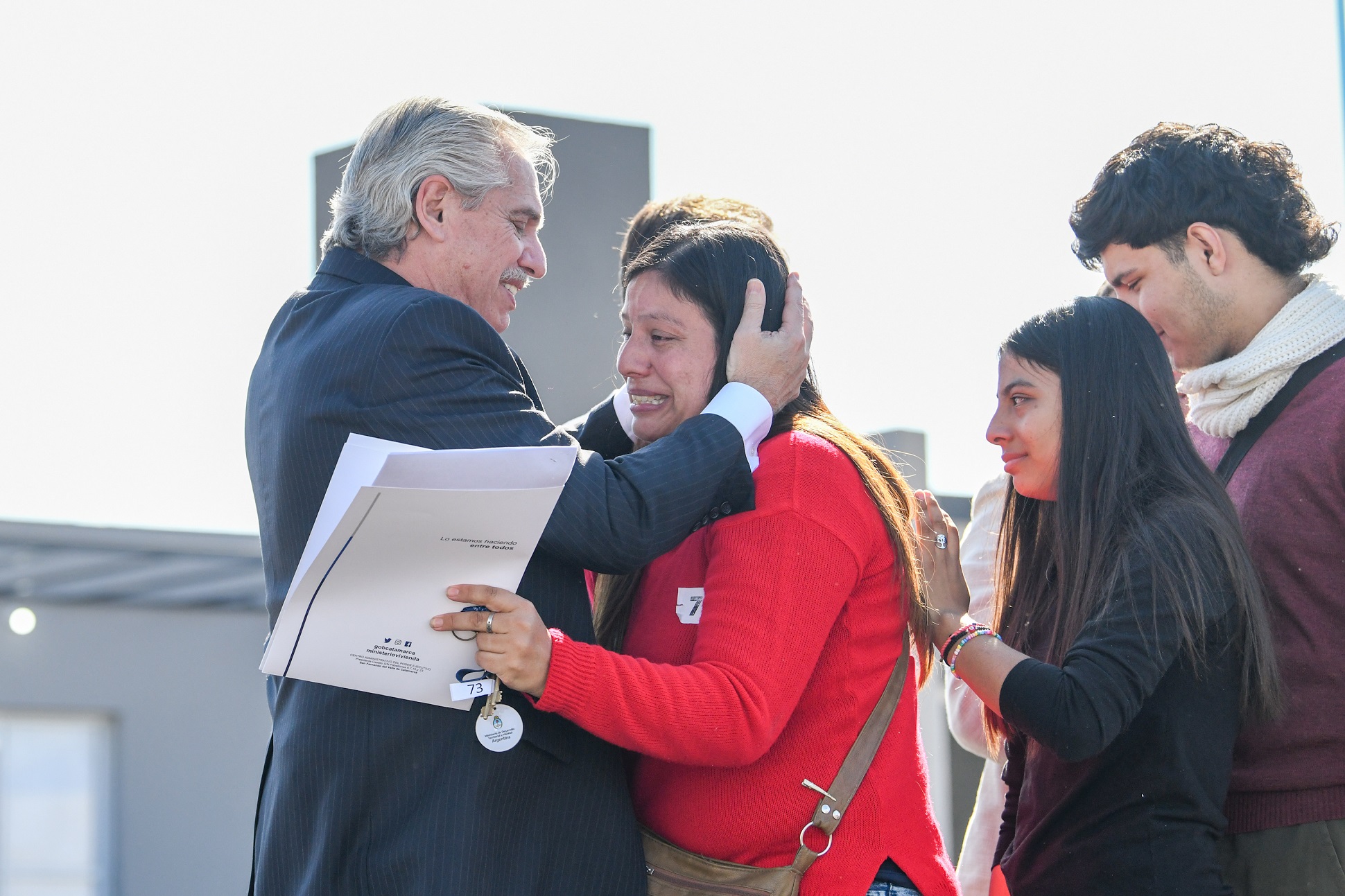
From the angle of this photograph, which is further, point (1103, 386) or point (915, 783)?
point (1103, 386)

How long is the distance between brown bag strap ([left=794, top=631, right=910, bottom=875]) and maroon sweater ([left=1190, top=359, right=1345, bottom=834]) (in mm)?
770

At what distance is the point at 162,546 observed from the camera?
10.9m

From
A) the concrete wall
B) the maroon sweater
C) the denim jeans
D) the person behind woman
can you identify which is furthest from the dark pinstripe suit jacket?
the concrete wall

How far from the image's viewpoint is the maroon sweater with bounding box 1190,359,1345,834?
2703 mm

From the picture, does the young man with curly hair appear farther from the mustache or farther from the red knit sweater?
the mustache

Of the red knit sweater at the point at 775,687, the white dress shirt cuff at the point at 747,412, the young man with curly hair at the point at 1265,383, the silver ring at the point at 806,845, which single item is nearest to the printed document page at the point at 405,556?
the red knit sweater at the point at 775,687

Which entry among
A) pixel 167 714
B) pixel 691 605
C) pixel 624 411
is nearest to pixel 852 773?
pixel 691 605

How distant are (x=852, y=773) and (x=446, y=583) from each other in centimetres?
77

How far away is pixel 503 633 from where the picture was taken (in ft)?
7.27

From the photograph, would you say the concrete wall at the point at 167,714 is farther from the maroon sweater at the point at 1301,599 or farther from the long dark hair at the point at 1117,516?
the maroon sweater at the point at 1301,599

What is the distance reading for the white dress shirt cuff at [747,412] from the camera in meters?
2.49

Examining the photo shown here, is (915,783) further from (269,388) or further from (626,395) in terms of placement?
(269,388)

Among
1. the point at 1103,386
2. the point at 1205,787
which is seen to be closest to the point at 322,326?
the point at 1103,386

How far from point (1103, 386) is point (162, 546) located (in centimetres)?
946
